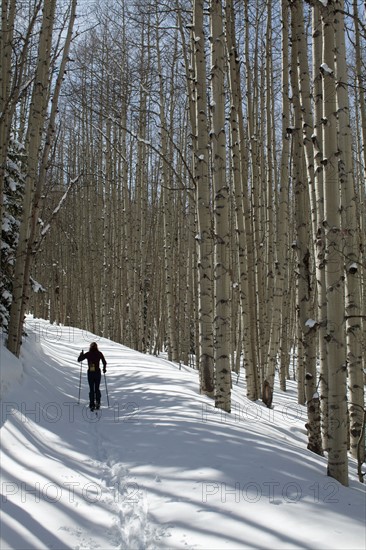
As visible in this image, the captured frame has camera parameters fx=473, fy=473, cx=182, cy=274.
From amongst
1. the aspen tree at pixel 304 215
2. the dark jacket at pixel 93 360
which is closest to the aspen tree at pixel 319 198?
the aspen tree at pixel 304 215

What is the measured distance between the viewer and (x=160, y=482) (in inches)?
181

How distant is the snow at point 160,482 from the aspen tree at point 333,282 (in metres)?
0.42

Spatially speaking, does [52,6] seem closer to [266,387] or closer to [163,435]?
[163,435]

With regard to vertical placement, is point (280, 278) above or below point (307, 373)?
above

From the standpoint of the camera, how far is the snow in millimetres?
3584

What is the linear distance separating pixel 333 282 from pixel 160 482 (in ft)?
8.37

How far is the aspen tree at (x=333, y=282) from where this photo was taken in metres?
4.47

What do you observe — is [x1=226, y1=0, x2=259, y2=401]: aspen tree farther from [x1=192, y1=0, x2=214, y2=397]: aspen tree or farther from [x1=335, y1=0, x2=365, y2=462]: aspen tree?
[x1=335, y1=0, x2=365, y2=462]: aspen tree

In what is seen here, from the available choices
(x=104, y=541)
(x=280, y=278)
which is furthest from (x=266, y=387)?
(x=104, y=541)

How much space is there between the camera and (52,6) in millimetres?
7969

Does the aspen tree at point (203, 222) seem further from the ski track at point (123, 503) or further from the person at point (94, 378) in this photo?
the ski track at point (123, 503)

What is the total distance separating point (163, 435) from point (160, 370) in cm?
469

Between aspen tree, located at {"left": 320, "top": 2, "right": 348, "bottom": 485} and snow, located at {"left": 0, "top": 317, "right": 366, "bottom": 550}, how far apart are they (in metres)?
0.42

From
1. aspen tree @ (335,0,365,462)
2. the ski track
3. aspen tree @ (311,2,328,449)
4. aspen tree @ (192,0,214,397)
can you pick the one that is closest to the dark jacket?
aspen tree @ (192,0,214,397)
